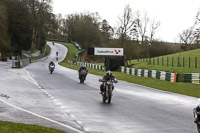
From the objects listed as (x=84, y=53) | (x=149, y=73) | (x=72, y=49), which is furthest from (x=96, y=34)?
(x=149, y=73)

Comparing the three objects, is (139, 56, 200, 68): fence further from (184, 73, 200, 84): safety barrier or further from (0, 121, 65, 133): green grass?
(0, 121, 65, 133): green grass

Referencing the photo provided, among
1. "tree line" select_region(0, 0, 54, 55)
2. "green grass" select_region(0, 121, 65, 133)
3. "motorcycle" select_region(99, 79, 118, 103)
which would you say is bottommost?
"green grass" select_region(0, 121, 65, 133)

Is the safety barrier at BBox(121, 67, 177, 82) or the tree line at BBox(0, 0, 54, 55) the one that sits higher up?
the tree line at BBox(0, 0, 54, 55)

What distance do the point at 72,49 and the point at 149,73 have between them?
8050cm

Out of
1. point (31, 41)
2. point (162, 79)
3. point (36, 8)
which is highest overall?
point (36, 8)

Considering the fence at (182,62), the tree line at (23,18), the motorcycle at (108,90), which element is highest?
the tree line at (23,18)

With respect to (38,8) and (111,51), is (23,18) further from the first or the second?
(111,51)

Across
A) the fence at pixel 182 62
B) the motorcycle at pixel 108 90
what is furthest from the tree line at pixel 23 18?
the motorcycle at pixel 108 90

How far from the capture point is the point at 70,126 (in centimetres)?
864

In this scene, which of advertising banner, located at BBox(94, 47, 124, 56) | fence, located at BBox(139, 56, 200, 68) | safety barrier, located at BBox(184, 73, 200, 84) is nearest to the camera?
safety barrier, located at BBox(184, 73, 200, 84)

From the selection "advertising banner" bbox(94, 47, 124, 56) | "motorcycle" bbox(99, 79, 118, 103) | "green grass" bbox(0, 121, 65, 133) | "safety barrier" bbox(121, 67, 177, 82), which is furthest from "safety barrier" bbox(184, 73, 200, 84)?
"advertising banner" bbox(94, 47, 124, 56)

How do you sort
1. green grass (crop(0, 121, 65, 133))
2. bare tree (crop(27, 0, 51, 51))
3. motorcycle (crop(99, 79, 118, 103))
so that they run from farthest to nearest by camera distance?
1. bare tree (crop(27, 0, 51, 51))
2. motorcycle (crop(99, 79, 118, 103))
3. green grass (crop(0, 121, 65, 133))

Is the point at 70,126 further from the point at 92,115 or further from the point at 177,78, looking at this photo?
the point at 177,78

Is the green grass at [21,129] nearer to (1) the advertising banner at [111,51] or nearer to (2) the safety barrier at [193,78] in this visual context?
(2) the safety barrier at [193,78]
